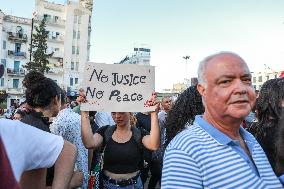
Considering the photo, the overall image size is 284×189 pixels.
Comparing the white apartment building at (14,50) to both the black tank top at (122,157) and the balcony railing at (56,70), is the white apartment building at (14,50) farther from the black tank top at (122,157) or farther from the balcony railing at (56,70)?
the black tank top at (122,157)

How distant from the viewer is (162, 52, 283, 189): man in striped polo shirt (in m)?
1.84

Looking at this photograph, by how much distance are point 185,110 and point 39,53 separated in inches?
2165

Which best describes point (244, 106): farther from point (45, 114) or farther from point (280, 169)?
point (45, 114)

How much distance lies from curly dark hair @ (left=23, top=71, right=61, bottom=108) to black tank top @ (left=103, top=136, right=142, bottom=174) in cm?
97

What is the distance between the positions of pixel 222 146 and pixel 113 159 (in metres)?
2.33

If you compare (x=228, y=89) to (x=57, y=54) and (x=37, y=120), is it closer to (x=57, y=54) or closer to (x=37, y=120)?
(x=37, y=120)

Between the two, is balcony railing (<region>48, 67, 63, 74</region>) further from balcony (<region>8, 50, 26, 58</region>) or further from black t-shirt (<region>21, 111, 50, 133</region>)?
black t-shirt (<region>21, 111, 50, 133</region>)

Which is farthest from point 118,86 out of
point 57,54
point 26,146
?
point 57,54

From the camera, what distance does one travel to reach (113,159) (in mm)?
4117

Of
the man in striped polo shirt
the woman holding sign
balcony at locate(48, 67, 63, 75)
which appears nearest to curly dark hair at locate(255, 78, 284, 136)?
the man in striped polo shirt

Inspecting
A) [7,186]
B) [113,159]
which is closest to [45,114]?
[113,159]

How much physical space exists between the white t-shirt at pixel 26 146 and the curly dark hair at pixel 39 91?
1.41m

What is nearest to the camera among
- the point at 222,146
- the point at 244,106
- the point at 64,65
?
the point at 222,146

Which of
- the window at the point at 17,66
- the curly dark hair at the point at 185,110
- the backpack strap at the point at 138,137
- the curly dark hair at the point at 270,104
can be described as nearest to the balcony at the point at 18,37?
the window at the point at 17,66
